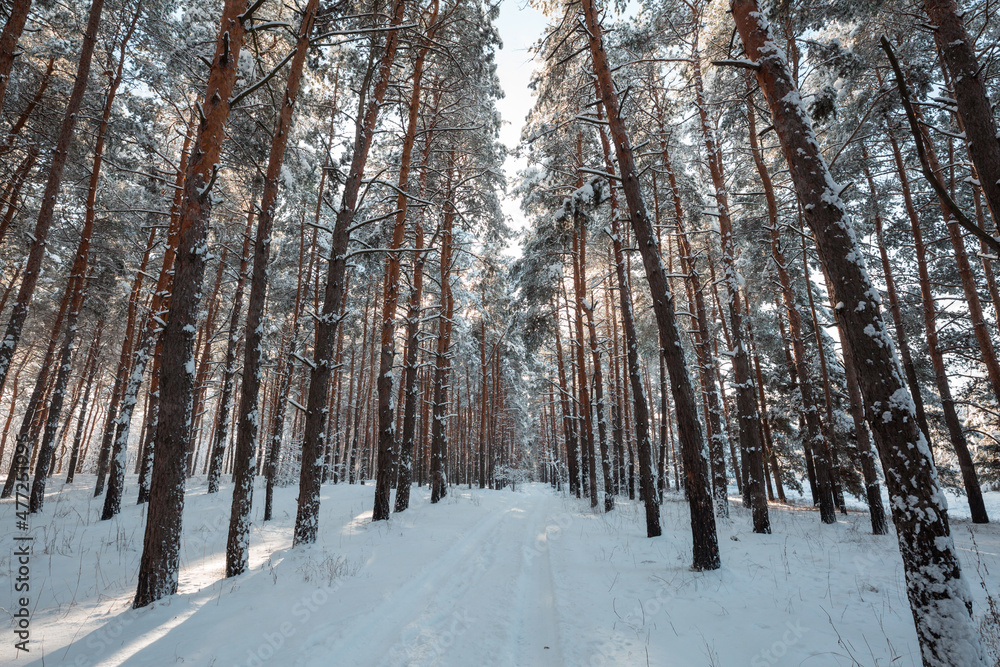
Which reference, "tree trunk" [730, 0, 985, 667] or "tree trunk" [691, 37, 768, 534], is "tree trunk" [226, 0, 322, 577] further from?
"tree trunk" [691, 37, 768, 534]

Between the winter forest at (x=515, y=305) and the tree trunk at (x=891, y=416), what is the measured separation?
0.03 meters

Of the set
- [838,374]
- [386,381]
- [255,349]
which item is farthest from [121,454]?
[838,374]

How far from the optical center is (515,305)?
682 inches

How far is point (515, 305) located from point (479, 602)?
13.1 metres

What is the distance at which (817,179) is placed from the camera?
4066 mm

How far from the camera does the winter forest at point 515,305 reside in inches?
154

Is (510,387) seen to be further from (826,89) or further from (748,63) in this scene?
(748,63)

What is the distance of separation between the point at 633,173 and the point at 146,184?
14.1m

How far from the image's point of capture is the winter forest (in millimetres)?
3920

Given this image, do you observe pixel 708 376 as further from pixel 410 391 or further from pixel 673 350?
pixel 410 391

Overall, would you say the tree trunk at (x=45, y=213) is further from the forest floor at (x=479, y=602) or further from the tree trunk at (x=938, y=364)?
the tree trunk at (x=938, y=364)

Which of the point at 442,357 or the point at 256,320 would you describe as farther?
the point at 442,357

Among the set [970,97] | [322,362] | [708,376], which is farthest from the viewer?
[708,376]

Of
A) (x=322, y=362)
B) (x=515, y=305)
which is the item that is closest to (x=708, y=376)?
(x=515, y=305)
